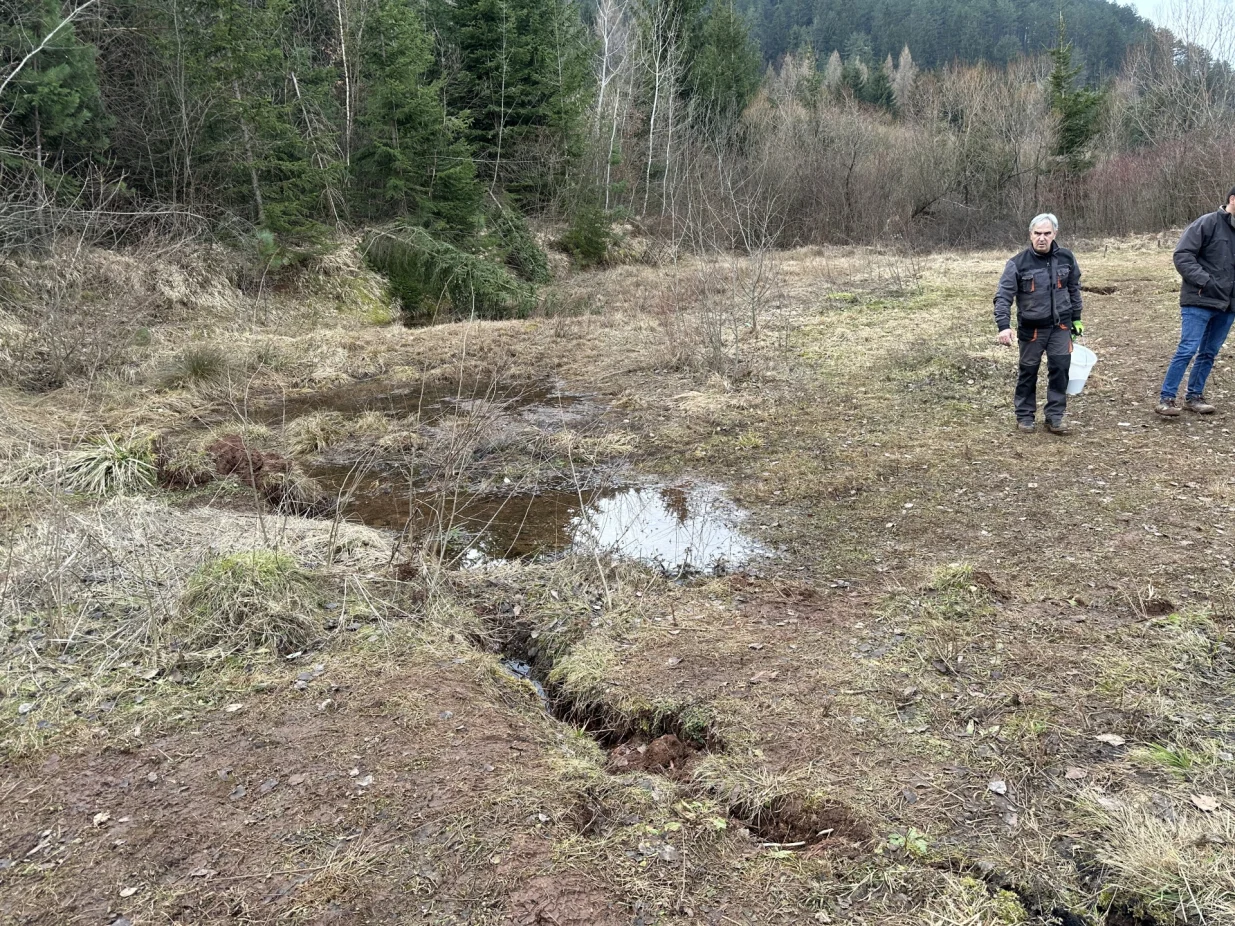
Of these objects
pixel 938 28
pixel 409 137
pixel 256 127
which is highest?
pixel 938 28

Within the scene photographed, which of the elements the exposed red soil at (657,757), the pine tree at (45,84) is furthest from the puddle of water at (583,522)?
the pine tree at (45,84)

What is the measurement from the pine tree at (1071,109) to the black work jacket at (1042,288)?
2157cm

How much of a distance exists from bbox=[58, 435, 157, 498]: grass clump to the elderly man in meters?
6.80

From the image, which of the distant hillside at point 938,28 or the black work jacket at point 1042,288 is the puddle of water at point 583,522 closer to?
the black work jacket at point 1042,288

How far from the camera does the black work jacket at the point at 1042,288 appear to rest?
5.98m

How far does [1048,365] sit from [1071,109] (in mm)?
21662

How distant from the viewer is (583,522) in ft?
19.2

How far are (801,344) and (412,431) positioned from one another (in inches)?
214

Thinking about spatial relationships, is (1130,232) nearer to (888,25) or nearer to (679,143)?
(679,143)

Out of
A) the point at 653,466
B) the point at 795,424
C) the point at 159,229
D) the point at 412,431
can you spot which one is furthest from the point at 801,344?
the point at 159,229

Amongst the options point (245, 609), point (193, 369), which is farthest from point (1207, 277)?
point (193, 369)

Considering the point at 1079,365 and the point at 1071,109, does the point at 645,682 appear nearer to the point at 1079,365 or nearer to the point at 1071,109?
the point at 1079,365

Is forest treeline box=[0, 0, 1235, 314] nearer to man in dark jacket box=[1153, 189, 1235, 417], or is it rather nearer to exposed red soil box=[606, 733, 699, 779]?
man in dark jacket box=[1153, 189, 1235, 417]

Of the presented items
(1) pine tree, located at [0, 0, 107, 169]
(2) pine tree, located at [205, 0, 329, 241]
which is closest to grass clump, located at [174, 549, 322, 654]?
(1) pine tree, located at [0, 0, 107, 169]
